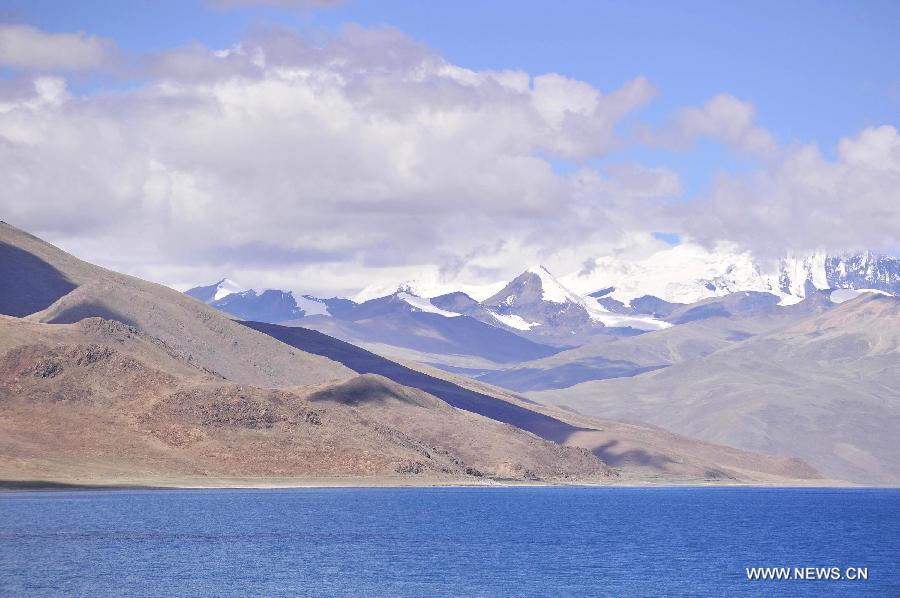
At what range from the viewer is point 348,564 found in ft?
411

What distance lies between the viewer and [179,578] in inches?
4382

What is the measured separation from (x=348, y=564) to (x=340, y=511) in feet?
220

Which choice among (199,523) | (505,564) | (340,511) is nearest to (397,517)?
(340,511)

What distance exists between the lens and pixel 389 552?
136250 millimetres

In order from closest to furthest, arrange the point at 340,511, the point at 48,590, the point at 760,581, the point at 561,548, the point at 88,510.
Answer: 1. the point at 48,590
2. the point at 760,581
3. the point at 561,548
4. the point at 88,510
5. the point at 340,511

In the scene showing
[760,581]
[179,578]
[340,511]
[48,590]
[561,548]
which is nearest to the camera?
[48,590]

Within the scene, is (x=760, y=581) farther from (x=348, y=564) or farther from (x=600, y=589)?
(x=348, y=564)

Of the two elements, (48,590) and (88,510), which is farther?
(88,510)

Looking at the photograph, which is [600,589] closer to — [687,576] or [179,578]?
[687,576]

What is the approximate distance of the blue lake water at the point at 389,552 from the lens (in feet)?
362

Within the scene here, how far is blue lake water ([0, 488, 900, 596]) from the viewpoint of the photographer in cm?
11031

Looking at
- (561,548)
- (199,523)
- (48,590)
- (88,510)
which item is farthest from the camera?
(88,510)

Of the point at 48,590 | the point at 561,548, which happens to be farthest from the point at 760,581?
the point at 48,590

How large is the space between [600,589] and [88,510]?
82709 mm
